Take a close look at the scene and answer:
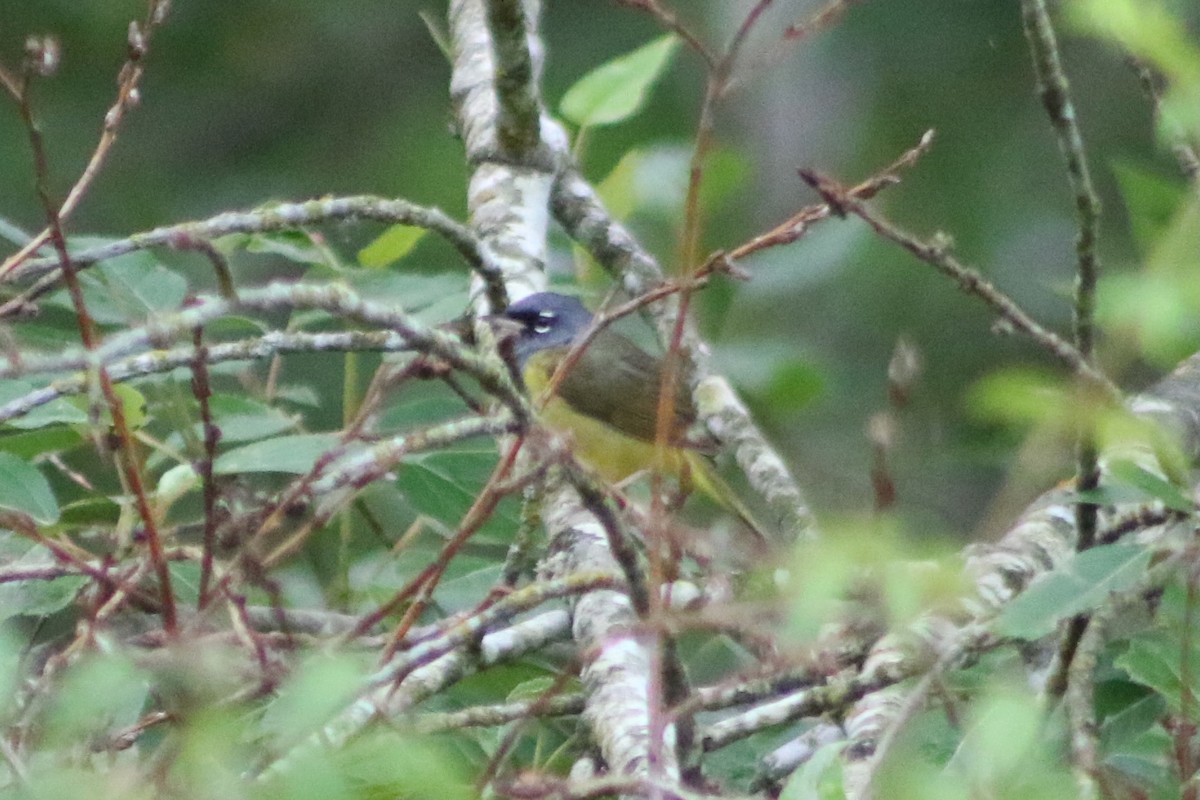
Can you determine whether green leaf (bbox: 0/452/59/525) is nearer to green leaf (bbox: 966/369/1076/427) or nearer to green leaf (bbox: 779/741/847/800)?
green leaf (bbox: 779/741/847/800)

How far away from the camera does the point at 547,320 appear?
4582 mm

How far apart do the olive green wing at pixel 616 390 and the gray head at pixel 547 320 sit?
11 cm

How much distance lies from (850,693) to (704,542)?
0.46m

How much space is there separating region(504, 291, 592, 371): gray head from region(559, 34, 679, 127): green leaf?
414 millimetres

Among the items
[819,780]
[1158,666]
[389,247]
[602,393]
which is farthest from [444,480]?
[602,393]

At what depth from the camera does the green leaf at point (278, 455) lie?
2545 millimetres

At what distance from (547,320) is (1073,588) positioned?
9.31 feet

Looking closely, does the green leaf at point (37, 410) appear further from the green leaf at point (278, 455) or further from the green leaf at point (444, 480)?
the green leaf at point (444, 480)

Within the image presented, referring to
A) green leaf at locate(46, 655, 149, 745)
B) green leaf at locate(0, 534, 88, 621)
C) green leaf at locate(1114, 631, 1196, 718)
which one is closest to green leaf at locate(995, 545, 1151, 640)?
green leaf at locate(1114, 631, 1196, 718)

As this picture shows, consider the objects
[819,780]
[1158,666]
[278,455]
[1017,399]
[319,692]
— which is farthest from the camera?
[278,455]

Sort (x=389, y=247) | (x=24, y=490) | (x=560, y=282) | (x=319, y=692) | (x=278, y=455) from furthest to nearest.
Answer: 1. (x=560, y=282)
2. (x=389, y=247)
3. (x=278, y=455)
4. (x=24, y=490)
5. (x=319, y=692)

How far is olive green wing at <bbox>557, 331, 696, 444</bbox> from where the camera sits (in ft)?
17.3

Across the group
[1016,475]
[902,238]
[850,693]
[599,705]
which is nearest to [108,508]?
[599,705]

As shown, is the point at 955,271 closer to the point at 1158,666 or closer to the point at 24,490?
the point at 1158,666
